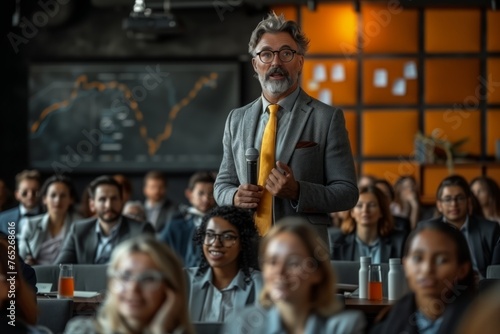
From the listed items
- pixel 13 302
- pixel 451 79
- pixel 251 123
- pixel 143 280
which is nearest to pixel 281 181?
pixel 251 123

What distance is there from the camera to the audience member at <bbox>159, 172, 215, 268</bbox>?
7218 mm

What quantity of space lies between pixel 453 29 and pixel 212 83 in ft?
8.22

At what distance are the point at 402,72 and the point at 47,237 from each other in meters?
4.68

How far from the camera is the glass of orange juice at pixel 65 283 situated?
5.25 meters

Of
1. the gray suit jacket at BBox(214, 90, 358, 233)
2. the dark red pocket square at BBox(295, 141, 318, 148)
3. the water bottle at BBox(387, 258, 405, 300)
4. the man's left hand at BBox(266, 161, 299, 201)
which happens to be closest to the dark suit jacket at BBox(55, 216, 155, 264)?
the water bottle at BBox(387, 258, 405, 300)

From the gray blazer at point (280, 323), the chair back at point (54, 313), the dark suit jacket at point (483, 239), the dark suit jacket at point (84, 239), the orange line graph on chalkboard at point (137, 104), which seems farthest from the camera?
the orange line graph on chalkboard at point (137, 104)

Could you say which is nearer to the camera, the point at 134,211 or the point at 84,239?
the point at 84,239

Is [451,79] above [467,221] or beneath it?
above

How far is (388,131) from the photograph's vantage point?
10875 mm

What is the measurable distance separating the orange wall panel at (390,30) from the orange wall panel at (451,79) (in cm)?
29

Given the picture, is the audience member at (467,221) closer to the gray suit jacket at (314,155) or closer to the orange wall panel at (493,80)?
the gray suit jacket at (314,155)

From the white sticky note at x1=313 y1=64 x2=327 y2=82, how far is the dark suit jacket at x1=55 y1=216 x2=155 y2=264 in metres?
4.27

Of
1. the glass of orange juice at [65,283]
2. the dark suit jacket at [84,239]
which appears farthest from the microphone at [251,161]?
the dark suit jacket at [84,239]

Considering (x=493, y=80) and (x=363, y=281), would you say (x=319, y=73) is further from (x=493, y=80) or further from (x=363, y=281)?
(x=363, y=281)
